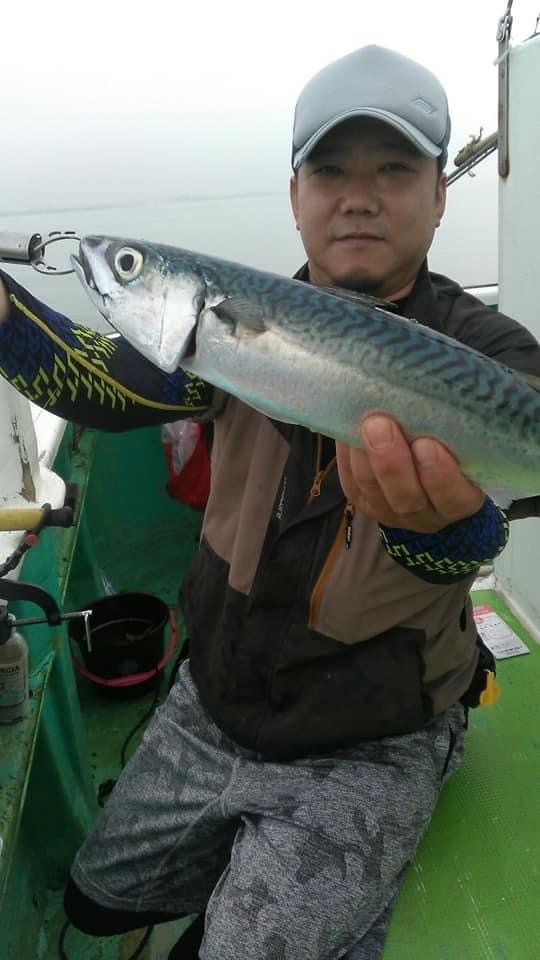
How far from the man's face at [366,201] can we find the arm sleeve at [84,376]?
0.66m

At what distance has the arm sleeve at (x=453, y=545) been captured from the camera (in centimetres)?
186

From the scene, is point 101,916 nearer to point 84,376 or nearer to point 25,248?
point 84,376

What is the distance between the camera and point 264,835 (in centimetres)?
200

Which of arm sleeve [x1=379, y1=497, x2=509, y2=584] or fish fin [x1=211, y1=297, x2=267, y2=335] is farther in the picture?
arm sleeve [x1=379, y1=497, x2=509, y2=584]

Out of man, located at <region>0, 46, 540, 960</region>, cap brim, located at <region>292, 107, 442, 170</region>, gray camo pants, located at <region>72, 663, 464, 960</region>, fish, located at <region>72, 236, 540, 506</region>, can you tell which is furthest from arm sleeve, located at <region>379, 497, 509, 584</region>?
cap brim, located at <region>292, 107, 442, 170</region>

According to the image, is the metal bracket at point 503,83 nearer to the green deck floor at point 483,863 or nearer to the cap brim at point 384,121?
the cap brim at point 384,121

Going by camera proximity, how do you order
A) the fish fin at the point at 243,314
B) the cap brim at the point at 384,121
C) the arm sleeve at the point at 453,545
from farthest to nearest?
the cap brim at the point at 384,121 → the arm sleeve at the point at 453,545 → the fish fin at the point at 243,314

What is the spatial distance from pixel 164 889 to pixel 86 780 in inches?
44.2

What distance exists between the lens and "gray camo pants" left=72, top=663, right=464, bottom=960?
6.13 feet

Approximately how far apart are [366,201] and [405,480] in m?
1.07

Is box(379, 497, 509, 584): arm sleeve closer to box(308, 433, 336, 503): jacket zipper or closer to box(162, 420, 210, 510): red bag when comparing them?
box(308, 433, 336, 503): jacket zipper

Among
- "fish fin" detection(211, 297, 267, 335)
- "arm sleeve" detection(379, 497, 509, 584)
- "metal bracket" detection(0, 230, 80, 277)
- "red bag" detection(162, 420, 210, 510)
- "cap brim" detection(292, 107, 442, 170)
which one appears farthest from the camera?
"red bag" detection(162, 420, 210, 510)

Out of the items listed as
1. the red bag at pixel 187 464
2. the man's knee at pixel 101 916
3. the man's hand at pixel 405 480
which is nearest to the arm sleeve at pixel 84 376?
the man's hand at pixel 405 480

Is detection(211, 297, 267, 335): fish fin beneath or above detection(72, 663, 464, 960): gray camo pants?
above
